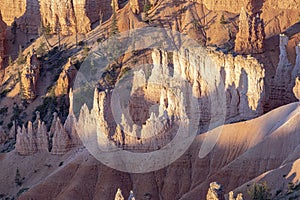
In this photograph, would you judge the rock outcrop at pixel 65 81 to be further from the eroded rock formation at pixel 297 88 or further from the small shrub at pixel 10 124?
the eroded rock formation at pixel 297 88

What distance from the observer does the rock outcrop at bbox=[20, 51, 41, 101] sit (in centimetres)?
14512

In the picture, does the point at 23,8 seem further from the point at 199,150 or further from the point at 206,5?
the point at 199,150

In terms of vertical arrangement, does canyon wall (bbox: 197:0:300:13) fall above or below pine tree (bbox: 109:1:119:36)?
above

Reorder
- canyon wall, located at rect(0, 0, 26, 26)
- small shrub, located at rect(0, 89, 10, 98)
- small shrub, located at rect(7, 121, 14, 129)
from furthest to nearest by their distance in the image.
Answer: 1. canyon wall, located at rect(0, 0, 26, 26)
2. small shrub, located at rect(0, 89, 10, 98)
3. small shrub, located at rect(7, 121, 14, 129)

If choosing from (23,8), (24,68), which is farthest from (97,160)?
(23,8)

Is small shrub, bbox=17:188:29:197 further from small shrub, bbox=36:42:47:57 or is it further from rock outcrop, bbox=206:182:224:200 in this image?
small shrub, bbox=36:42:47:57

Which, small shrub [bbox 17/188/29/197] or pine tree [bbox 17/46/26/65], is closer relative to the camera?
small shrub [bbox 17/188/29/197]

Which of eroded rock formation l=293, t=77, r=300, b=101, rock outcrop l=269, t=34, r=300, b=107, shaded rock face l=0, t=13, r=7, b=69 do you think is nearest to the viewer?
eroded rock formation l=293, t=77, r=300, b=101

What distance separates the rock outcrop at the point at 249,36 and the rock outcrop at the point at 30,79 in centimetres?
2361

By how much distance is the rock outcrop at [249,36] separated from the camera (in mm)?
134750

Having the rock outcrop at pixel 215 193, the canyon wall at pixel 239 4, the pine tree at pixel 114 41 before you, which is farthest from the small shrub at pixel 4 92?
the rock outcrop at pixel 215 193

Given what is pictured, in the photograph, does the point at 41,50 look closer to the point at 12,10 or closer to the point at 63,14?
the point at 63,14

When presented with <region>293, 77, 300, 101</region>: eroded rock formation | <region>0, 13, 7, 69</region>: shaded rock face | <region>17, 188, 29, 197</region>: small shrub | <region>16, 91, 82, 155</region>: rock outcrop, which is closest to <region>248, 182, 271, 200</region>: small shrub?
<region>293, 77, 300, 101</region>: eroded rock formation

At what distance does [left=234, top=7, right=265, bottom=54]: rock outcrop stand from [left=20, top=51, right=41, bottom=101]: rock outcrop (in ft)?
77.4
